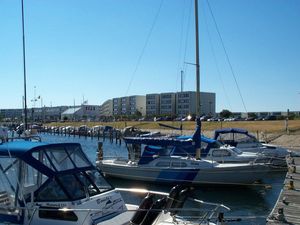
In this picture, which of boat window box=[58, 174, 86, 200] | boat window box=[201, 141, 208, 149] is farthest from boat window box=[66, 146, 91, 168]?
boat window box=[201, 141, 208, 149]

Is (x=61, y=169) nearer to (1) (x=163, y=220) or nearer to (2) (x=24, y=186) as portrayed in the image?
(2) (x=24, y=186)

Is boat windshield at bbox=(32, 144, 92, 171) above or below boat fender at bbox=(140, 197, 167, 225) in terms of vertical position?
above

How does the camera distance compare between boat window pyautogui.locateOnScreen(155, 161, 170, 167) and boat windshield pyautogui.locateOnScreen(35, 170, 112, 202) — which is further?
boat window pyautogui.locateOnScreen(155, 161, 170, 167)

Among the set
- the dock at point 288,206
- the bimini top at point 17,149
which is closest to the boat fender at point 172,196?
the bimini top at point 17,149

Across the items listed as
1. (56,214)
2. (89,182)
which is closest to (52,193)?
(56,214)

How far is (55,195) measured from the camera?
10.4 meters

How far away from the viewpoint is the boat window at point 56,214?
32.9 ft

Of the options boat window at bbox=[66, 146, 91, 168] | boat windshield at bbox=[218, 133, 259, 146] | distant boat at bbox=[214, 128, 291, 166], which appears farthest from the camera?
boat windshield at bbox=[218, 133, 259, 146]

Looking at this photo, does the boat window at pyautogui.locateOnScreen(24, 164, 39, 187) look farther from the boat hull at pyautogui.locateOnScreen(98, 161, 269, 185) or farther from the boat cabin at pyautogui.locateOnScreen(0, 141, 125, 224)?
the boat hull at pyautogui.locateOnScreen(98, 161, 269, 185)

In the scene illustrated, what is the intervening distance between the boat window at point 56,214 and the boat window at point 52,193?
0.32m

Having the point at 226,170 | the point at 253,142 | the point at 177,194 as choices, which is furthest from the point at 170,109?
the point at 177,194

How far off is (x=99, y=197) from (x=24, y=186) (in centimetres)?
191

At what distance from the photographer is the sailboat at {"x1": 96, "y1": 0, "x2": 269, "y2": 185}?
2511 cm

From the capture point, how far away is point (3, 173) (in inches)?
425
